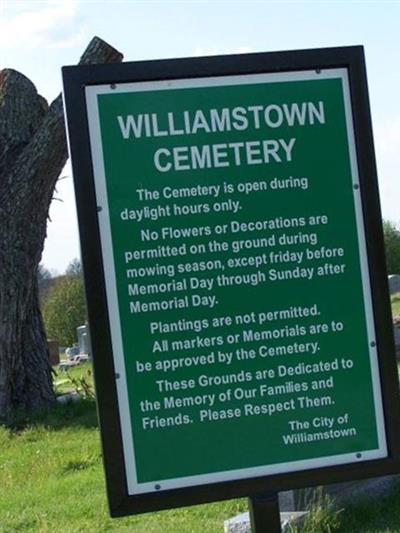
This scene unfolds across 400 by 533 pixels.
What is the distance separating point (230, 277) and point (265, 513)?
801mm

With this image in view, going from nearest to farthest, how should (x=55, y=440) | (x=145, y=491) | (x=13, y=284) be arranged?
(x=145, y=491) → (x=55, y=440) → (x=13, y=284)

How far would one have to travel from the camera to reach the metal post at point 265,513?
321cm

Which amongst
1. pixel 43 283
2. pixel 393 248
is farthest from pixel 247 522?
pixel 43 283

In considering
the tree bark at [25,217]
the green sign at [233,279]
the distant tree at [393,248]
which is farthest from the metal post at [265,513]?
the distant tree at [393,248]

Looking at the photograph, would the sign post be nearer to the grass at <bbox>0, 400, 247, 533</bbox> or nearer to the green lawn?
the green lawn

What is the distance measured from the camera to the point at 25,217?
1100 centimetres

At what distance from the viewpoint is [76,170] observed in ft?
10.1

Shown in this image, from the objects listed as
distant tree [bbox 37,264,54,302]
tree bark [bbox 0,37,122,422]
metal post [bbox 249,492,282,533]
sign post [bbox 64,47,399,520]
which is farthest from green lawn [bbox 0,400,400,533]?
distant tree [bbox 37,264,54,302]

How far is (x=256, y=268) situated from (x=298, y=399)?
447mm

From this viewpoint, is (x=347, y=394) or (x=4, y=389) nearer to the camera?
(x=347, y=394)

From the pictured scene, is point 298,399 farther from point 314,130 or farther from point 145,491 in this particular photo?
point 314,130

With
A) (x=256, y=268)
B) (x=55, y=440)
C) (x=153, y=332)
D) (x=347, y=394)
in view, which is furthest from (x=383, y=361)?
(x=55, y=440)

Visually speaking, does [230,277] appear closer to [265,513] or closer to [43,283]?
[265,513]

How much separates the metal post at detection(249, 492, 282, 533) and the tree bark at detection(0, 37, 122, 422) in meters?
7.98
